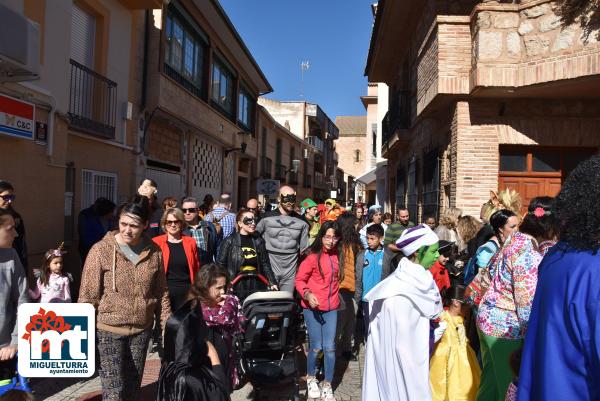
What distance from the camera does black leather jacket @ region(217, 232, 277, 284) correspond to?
18.7 feet

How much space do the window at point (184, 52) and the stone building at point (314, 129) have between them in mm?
24589

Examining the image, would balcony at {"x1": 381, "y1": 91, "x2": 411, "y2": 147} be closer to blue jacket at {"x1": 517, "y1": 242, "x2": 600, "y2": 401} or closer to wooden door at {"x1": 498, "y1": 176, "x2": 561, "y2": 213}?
wooden door at {"x1": 498, "y1": 176, "x2": 561, "y2": 213}

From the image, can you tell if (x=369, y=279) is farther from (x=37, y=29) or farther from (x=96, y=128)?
(x=96, y=128)

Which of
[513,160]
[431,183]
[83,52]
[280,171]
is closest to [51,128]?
[83,52]

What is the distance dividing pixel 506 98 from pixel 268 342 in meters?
6.97

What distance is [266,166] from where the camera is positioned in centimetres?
2833

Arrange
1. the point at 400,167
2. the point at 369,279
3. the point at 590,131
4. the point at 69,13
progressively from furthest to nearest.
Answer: the point at 400,167 → the point at 590,131 → the point at 69,13 → the point at 369,279

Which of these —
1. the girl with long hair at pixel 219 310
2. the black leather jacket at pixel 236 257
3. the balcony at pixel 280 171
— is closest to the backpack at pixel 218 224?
the black leather jacket at pixel 236 257

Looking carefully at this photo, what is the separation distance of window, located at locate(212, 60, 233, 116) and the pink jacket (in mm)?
12501

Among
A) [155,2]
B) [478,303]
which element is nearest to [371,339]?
[478,303]

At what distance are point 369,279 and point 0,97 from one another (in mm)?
5071

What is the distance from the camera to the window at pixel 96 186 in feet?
31.0

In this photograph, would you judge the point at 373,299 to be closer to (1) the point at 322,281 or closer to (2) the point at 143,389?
(1) the point at 322,281

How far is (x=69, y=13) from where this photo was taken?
8.09 metres
